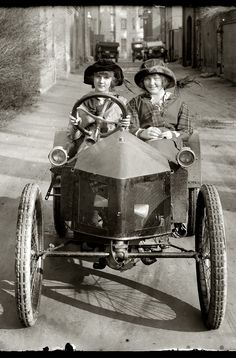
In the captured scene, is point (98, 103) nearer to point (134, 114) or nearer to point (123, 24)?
point (134, 114)

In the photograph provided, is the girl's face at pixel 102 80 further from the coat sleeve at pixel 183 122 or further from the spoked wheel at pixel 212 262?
the spoked wheel at pixel 212 262

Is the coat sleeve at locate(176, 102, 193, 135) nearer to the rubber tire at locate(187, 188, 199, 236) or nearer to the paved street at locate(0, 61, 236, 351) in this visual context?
the rubber tire at locate(187, 188, 199, 236)

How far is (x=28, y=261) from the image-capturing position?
3645mm

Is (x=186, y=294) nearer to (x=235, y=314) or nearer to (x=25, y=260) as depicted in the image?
(x=235, y=314)

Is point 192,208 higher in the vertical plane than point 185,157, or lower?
lower

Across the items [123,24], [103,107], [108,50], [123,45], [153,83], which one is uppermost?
[153,83]

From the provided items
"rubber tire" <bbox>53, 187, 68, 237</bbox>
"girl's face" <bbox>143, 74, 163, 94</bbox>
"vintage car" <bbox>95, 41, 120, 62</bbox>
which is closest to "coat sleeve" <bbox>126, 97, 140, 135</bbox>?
"girl's face" <bbox>143, 74, 163, 94</bbox>

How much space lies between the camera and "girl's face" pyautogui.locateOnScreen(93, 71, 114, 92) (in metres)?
5.41

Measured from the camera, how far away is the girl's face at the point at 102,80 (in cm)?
541

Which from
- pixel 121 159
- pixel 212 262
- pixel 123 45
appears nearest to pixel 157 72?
pixel 121 159

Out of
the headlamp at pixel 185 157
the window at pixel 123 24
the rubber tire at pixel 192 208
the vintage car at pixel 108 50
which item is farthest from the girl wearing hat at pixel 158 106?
the window at pixel 123 24

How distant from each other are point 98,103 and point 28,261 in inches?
87.1

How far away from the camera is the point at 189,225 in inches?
219
